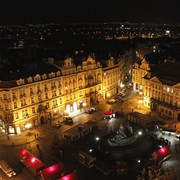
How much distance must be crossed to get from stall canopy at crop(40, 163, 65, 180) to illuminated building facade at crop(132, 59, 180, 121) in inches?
1629

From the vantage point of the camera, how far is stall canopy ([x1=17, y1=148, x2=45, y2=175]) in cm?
5171

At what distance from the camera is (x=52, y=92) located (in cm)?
8125

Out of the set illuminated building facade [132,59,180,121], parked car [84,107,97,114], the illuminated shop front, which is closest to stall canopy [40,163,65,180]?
the illuminated shop front

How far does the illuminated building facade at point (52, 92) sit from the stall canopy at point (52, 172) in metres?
26.6

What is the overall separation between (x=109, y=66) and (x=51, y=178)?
60.3m

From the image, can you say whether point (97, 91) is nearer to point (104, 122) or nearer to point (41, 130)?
point (104, 122)

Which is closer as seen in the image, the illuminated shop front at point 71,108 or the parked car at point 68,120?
the parked car at point 68,120

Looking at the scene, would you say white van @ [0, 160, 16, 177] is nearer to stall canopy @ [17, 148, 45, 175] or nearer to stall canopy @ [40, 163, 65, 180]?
stall canopy @ [17, 148, 45, 175]

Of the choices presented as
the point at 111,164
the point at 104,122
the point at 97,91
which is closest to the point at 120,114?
the point at 104,122

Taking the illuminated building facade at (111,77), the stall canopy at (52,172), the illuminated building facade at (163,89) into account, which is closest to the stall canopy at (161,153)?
the stall canopy at (52,172)

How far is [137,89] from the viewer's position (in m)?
108

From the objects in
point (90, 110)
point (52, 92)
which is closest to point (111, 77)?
point (90, 110)

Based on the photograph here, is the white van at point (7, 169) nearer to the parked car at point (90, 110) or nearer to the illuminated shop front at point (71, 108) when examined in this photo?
the illuminated shop front at point (71, 108)

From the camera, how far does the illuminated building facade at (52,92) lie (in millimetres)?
71875
